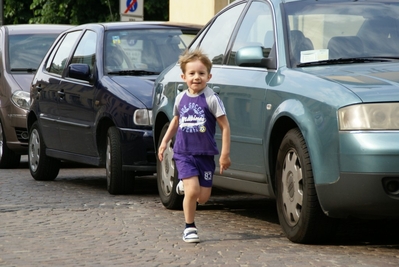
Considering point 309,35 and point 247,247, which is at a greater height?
point 309,35

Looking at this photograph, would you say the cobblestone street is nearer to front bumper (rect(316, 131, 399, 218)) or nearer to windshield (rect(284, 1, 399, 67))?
front bumper (rect(316, 131, 399, 218))

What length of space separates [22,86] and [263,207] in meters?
6.51

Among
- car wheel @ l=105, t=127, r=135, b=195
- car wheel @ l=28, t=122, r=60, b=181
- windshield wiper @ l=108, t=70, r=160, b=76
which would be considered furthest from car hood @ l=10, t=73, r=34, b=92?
car wheel @ l=105, t=127, r=135, b=195

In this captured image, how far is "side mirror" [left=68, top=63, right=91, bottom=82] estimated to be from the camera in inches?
447

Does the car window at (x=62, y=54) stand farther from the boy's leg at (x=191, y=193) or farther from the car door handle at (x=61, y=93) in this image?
the boy's leg at (x=191, y=193)

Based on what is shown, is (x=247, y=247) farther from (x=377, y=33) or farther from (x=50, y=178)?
(x=50, y=178)

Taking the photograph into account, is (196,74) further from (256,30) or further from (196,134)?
(256,30)

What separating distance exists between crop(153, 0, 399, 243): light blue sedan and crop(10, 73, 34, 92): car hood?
6.54 m

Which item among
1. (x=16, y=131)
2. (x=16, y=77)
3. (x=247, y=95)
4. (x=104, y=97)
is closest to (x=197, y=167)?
(x=247, y=95)

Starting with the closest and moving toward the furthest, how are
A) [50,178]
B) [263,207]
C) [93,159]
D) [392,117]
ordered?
[392,117] < [263,207] < [93,159] < [50,178]

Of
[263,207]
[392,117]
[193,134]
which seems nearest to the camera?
→ [392,117]

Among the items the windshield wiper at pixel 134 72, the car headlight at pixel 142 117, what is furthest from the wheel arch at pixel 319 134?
the windshield wiper at pixel 134 72

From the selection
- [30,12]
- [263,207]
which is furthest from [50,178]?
[30,12]

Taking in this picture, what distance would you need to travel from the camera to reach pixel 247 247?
7137mm
